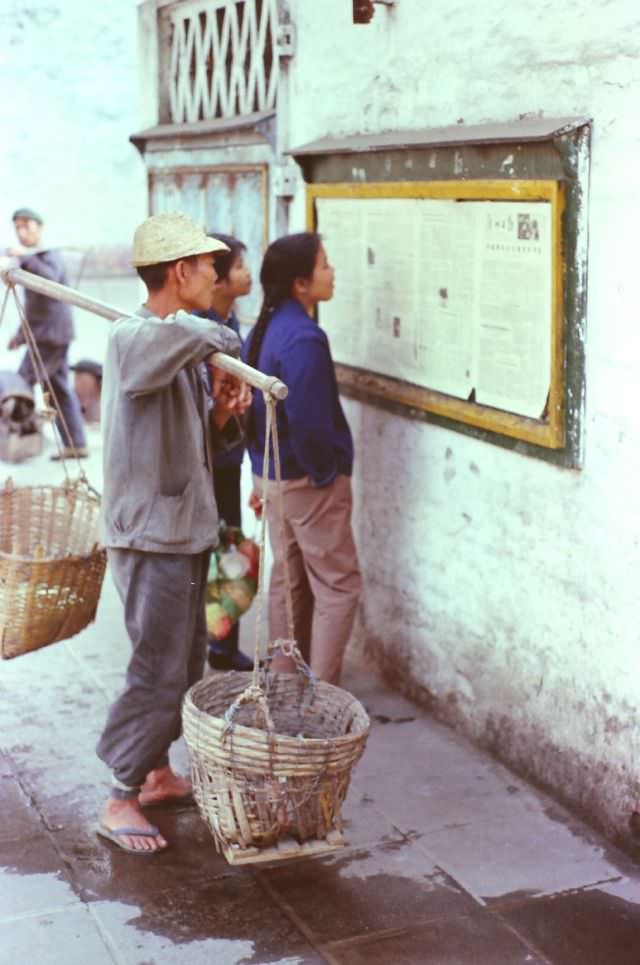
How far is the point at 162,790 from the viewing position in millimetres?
4672

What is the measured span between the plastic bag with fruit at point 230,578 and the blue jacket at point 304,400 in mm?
500

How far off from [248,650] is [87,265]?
11849 millimetres

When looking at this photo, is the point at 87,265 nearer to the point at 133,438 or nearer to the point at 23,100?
the point at 23,100

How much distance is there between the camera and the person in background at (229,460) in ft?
18.3

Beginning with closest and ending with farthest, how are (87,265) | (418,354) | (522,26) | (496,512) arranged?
(522,26) < (496,512) < (418,354) < (87,265)

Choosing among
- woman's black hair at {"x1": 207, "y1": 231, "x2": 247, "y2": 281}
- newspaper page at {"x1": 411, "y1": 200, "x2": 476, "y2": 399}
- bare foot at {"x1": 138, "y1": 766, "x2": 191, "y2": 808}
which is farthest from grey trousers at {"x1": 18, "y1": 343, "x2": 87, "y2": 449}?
bare foot at {"x1": 138, "y1": 766, "x2": 191, "y2": 808}

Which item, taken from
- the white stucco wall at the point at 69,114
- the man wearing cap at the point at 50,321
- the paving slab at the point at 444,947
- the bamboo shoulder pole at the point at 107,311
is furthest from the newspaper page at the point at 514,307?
the white stucco wall at the point at 69,114

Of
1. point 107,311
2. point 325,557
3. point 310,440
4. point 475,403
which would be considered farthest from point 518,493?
point 107,311

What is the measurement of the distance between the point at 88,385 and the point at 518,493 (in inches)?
283

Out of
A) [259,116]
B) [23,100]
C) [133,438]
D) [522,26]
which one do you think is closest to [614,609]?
[133,438]

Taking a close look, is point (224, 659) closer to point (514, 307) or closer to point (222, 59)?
point (514, 307)

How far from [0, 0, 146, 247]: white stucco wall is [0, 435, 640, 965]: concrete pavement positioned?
40.4 ft

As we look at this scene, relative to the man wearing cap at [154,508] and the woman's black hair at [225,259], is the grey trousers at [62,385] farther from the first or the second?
the man wearing cap at [154,508]

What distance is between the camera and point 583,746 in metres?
4.52
